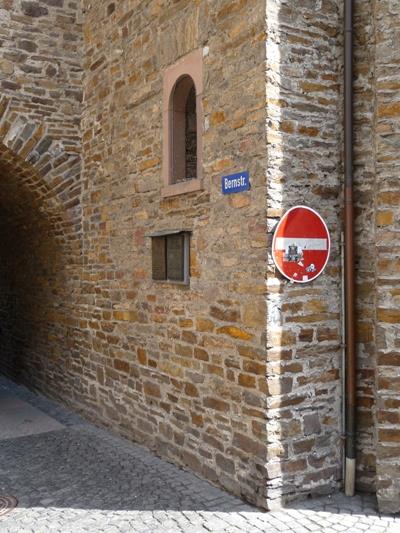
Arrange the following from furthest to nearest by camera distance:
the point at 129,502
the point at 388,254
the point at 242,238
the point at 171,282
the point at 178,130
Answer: the point at 178,130
the point at 171,282
the point at 129,502
the point at 242,238
the point at 388,254

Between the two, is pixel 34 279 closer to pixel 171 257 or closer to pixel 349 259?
pixel 171 257

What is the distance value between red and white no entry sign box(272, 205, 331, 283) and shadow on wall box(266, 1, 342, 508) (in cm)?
6

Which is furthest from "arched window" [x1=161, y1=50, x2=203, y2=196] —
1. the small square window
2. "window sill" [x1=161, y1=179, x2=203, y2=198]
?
the small square window

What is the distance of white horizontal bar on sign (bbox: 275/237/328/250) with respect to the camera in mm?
4480

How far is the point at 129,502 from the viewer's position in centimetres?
482

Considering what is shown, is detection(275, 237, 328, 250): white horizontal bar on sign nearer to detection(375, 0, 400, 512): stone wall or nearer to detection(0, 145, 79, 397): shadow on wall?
detection(375, 0, 400, 512): stone wall

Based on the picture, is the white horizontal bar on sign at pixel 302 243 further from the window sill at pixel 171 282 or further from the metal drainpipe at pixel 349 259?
the window sill at pixel 171 282

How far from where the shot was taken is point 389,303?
14.3 ft

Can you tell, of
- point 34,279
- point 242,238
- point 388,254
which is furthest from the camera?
point 34,279

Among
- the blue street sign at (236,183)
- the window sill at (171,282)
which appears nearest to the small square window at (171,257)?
the window sill at (171,282)

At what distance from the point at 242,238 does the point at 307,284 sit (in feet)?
1.95

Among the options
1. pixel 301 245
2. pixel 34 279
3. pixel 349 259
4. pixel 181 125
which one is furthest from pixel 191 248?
pixel 34 279

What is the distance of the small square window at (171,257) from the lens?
5.41m

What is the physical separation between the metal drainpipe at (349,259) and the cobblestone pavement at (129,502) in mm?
338
